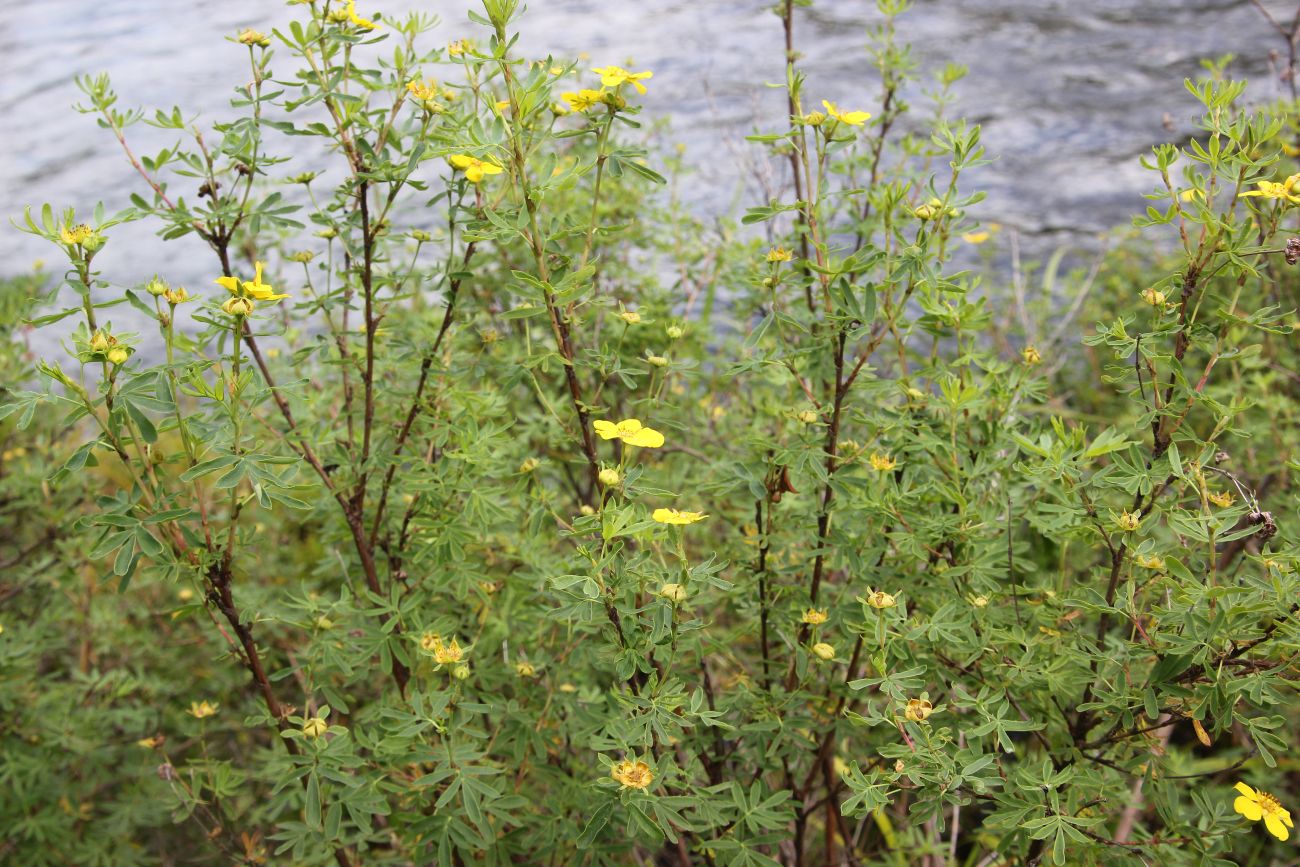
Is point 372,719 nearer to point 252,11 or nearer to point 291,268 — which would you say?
point 291,268

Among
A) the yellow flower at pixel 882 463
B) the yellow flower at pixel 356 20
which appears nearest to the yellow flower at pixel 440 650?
the yellow flower at pixel 882 463

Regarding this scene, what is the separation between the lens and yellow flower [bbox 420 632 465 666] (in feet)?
3.90

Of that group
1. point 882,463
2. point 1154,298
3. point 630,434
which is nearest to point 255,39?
point 630,434

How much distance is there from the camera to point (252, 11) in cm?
679

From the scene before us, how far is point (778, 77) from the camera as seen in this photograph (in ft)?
16.7

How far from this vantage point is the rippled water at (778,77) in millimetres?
4914

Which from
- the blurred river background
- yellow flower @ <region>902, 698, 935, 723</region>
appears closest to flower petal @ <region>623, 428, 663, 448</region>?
yellow flower @ <region>902, 698, 935, 723</region>

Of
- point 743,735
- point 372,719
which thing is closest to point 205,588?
point 372,719

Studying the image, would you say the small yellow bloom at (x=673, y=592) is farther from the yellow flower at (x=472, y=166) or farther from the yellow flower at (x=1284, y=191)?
the yellow flower at (x=1284, y=191)

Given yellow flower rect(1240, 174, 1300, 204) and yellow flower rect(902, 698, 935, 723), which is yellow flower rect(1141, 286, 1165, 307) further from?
yellow flower rect(902, 698, 935, 723)

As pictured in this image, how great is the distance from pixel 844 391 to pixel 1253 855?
1.71 m

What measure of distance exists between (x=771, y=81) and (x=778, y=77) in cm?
52

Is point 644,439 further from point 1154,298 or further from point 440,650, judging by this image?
point 1154,298

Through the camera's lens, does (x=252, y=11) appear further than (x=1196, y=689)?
Yes
